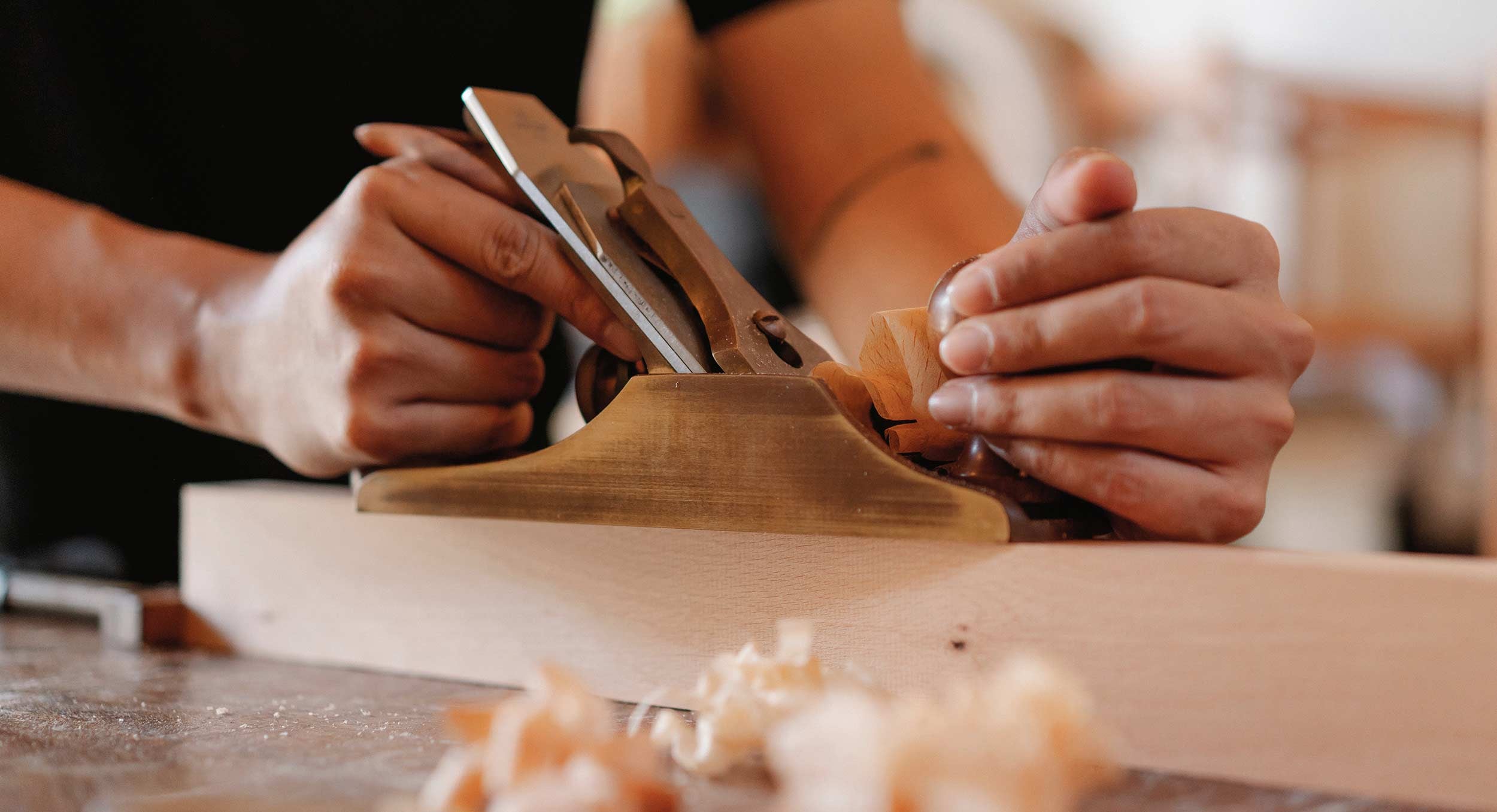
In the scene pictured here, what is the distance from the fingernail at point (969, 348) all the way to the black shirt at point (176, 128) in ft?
3.64

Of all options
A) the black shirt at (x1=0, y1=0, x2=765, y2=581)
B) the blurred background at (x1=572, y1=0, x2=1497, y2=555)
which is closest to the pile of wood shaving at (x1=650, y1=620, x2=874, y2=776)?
the black shirt at (x1=0, y1=0, x2=765, y2=581)

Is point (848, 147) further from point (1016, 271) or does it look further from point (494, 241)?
point (1016, 271)

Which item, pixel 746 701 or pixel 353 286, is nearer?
pixel 746 701

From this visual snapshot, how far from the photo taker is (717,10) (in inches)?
68.8

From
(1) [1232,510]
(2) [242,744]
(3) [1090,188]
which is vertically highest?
(3) [1090,188]

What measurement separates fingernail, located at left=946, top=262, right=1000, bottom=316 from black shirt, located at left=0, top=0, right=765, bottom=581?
109 cm

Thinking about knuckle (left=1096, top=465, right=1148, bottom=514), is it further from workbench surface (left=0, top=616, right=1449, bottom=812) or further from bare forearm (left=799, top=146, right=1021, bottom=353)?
bare forearm (left=799, top=146, right=1021, bottom=353)

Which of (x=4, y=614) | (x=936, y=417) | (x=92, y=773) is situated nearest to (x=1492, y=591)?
(x=936, y=417)

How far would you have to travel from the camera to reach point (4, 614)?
1.40m

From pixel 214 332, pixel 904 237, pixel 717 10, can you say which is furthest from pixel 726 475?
pixel 717 10

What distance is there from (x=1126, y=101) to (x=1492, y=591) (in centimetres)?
309

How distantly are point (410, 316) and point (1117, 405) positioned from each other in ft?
2.05

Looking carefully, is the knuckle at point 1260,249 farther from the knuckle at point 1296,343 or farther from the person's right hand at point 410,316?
the person's right hand at point 410,316

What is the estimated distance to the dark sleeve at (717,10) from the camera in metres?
1.72
